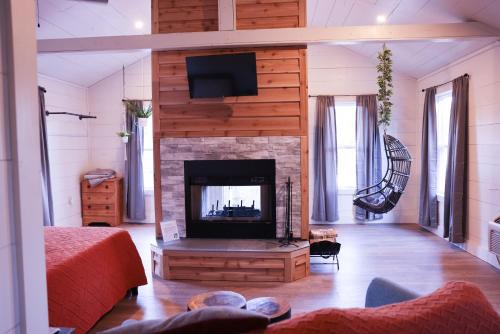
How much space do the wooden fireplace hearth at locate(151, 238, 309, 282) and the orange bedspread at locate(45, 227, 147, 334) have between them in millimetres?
433

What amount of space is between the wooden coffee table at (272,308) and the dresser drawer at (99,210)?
4513 millimetres

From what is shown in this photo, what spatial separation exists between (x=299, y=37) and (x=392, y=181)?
7.94 ft

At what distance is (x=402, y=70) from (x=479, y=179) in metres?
2.45

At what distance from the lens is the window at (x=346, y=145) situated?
20.5ft

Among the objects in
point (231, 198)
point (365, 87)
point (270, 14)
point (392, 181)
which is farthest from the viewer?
point (365, 87)

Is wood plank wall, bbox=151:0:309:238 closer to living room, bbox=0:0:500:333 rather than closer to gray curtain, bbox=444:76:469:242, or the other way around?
living room, bbox=0:0:500:333

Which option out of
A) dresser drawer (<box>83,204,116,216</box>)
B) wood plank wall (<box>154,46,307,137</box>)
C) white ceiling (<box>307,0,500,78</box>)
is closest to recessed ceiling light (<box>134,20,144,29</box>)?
wood plank wall (<box>154,46,307,137</box>)

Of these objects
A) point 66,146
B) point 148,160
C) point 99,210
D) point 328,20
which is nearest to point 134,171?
point 148,160

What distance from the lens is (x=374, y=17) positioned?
4.52 metres

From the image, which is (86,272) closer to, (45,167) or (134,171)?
(45,167)

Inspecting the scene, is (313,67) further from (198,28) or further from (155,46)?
(155,46)

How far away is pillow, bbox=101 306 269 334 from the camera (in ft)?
3.23

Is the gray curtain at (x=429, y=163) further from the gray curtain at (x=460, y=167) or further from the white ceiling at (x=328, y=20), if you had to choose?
the gray curtain at (x=460, y=167)

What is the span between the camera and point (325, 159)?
6.04m
